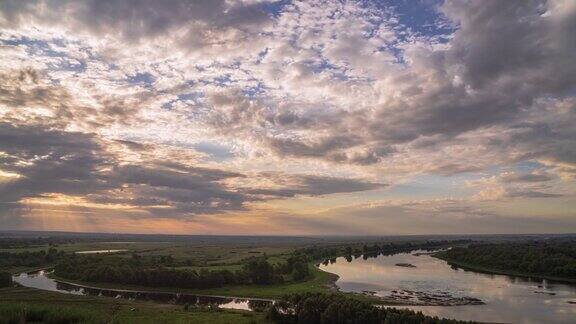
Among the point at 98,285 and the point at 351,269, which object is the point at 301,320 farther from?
the point at 351,269

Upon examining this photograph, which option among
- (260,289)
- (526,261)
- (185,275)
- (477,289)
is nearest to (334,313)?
(260,289)

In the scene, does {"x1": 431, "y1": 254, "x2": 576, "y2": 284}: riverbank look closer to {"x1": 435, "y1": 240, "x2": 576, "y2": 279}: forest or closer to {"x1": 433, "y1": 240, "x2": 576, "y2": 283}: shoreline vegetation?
{"x1": 433, "y1": 240, "x2": 576, "y2": 283}: shoreline vegetation

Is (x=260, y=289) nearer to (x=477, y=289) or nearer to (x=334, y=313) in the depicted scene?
(x=334, y=313)

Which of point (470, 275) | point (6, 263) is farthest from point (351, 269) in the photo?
point (6, 263)

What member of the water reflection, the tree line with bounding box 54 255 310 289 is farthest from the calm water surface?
the water reflection

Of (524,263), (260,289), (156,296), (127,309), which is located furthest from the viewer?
(524,263)
